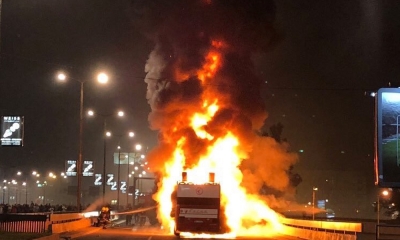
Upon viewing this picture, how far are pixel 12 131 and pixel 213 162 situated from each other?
17.3 m

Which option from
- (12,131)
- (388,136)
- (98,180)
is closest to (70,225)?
(12,131)

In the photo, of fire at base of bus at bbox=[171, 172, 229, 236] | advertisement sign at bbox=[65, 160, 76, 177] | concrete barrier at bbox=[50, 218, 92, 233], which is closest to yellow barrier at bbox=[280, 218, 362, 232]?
fire at base of bus at bbox=[171, 172, 229, 236]

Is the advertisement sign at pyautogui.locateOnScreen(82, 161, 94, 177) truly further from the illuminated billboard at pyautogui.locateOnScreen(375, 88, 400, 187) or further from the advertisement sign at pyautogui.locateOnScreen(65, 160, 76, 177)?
the illuminated billboard at pyautogui.locateOnScreen(375, 88, 400, 187)

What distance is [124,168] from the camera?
468 ft

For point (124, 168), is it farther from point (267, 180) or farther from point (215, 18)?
point (215, 18)

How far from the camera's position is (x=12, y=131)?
35.6m

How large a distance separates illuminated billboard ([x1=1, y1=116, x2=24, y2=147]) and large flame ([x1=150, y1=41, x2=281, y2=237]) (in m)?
15.3

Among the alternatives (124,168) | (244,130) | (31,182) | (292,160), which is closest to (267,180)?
(292,160)

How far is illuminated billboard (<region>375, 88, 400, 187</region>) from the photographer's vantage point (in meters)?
17.9

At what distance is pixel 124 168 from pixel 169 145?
93678 mm

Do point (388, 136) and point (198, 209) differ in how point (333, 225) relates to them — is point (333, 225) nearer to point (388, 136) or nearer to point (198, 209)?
point (198, 209)

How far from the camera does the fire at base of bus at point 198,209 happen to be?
116ft

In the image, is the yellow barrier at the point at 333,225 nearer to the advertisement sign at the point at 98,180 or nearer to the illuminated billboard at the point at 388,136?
the illuminated billboard at the point at 388,136

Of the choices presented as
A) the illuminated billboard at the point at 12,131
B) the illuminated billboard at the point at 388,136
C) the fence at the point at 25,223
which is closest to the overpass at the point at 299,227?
the fence at the point at 25,223
